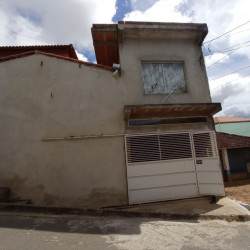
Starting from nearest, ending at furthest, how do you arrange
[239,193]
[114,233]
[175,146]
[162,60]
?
[114,233] < [175,146] < [162,60] < [239,193]

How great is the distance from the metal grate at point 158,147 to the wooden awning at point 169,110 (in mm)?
808

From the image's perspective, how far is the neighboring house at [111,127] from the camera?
708cm

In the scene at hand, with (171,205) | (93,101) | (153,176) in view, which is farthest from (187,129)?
(93,101)

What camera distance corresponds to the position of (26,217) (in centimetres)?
481

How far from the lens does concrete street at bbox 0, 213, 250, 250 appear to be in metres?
3.66

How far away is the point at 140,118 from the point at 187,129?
1.96 meters

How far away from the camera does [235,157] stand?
56.3 feet

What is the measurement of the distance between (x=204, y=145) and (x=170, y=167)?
1.70m

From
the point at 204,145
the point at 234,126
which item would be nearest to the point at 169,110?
the point at 204,145

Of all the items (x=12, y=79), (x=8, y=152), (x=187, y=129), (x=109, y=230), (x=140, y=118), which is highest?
(x=12, y=79)

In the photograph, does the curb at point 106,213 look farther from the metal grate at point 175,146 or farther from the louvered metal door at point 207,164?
the metal grate at point 175,146

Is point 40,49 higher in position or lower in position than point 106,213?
higher

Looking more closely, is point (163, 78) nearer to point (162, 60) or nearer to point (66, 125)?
point (162, 60)

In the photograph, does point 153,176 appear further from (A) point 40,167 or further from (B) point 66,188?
(A) point 40,167
